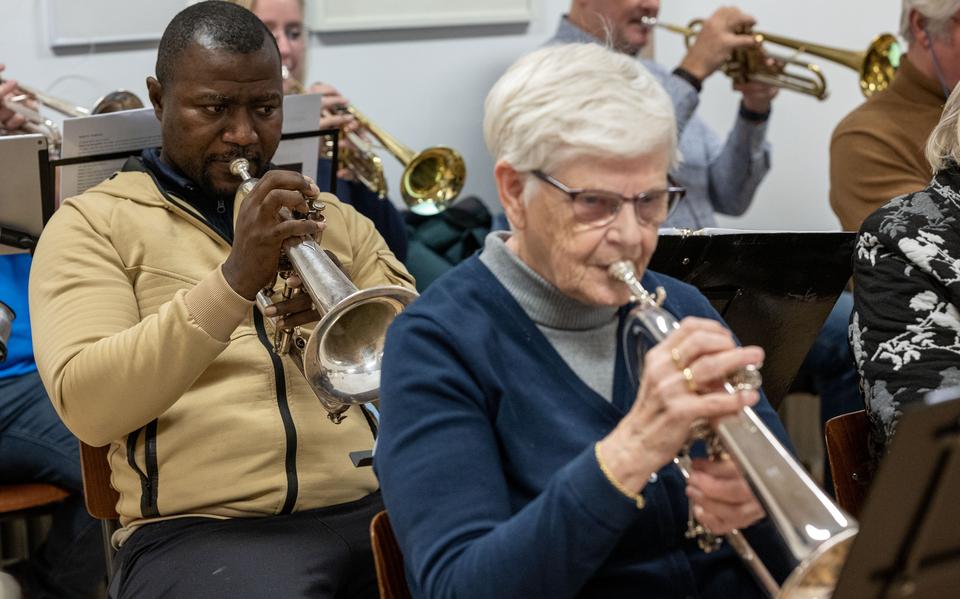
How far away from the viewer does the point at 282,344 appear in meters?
1.86

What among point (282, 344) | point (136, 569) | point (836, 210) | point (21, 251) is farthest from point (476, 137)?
point (136, 569)

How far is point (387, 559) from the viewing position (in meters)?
1.40

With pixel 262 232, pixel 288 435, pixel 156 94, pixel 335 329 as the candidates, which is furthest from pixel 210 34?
pixel 288 435

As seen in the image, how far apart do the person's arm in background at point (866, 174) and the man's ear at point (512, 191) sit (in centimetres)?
159

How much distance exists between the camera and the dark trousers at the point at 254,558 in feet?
5.42

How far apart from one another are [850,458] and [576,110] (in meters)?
0.83

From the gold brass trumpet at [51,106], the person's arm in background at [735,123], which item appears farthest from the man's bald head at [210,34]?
the person's arm in background at [735,123]

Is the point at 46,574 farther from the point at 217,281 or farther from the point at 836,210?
the point at 836,210

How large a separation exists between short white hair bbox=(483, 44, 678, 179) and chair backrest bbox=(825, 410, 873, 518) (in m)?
0.68

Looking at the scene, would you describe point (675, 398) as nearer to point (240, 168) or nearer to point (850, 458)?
point (850, 458)

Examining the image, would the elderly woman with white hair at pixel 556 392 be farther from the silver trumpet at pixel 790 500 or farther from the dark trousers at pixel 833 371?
the dark trousers at pixel 833 371

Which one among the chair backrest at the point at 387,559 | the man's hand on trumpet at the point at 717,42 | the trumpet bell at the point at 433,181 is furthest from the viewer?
the man's hand on trumpet at the point at 717,42

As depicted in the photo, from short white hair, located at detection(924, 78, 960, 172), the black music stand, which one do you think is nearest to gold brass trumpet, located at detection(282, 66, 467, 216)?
short white hair, located at detection(924, 78, 960, 172)

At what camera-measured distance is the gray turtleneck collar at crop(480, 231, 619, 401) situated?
4.43 ft
